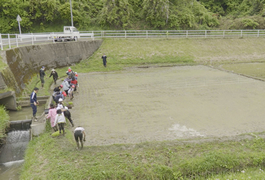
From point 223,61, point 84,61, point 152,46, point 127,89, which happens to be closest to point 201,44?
point 223,61

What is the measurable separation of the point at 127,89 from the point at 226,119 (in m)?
6.80

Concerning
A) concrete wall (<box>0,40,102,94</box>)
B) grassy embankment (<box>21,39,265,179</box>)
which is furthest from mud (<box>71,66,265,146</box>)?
concrete wall (<box>0,40,102,94</box>)

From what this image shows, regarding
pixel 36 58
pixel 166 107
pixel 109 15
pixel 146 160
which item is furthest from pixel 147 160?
pixel 109 15

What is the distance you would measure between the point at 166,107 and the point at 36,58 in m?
12.0

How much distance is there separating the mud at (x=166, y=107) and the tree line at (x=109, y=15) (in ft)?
58.1

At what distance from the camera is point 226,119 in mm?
9570

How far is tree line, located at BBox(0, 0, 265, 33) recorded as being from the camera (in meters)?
32.0

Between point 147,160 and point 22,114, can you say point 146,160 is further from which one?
point 22,114

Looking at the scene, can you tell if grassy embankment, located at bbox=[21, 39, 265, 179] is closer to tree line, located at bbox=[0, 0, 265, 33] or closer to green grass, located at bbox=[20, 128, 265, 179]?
green grass, located at bbox=[20, 128, 265, 179]

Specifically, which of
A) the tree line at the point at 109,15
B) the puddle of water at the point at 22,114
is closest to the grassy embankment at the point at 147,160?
the puddle of water at the point at 22,114

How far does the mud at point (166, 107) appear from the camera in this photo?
8555 mm

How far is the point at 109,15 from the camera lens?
31906mm

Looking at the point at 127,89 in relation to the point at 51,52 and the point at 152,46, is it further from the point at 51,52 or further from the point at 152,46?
the point at 152,46

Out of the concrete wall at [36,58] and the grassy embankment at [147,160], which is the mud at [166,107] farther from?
the concrete wall at [36,58]
